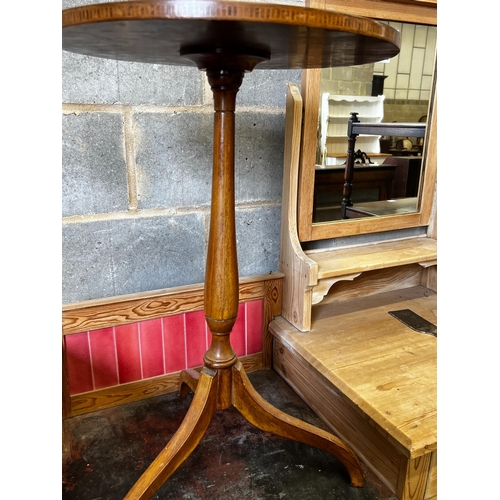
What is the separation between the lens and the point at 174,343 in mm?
1629

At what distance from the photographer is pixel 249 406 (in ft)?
4.12

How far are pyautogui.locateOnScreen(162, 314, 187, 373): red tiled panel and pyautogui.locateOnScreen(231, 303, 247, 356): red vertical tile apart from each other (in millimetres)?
197

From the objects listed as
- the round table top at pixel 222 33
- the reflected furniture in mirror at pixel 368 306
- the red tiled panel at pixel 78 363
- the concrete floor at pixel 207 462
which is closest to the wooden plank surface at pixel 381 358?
the reflected furniture in mirror at pixel 368 306

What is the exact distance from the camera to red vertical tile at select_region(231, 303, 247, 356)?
172 centimetres

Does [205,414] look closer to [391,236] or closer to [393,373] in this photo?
[393,373]

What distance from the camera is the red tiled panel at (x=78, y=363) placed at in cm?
146

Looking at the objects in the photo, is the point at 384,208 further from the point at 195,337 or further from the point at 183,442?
the point at 183,442

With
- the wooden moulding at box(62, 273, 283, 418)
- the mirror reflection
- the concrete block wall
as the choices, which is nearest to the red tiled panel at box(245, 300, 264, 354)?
the wooden moulding at box(62, 273, 283, 418)

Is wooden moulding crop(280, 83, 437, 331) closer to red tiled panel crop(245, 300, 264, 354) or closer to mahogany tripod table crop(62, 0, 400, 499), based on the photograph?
red tiled panel crop(245, 300, 264, 354)

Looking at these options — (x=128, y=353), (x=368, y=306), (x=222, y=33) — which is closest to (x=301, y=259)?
(x=368, y=306)

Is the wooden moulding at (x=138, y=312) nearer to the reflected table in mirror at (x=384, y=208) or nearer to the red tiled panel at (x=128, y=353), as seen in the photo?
the red tiled panel at (x=128, y=353)

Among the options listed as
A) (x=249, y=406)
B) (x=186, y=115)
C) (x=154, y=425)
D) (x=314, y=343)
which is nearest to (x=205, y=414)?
(x=249, y=406)

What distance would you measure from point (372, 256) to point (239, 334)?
0.58 meters

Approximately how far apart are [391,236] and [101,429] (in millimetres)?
1348
